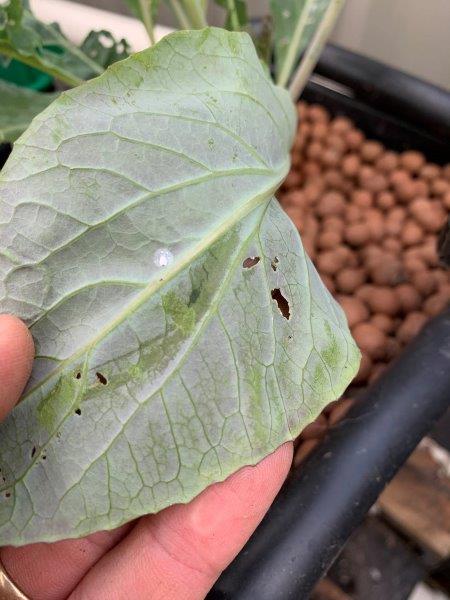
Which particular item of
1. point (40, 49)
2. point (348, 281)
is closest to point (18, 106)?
point (40, 49)

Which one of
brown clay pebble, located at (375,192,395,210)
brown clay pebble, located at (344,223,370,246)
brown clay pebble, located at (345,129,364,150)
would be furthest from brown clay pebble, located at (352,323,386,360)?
brown clay pebble, located at (345,129,364,150)

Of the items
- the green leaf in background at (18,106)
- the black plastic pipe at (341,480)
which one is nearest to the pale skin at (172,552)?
the black plastic pipe at (341,480)

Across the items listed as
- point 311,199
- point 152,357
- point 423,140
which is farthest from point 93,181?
point 423,140

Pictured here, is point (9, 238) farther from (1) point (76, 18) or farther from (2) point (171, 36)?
(1) point (76, 18)

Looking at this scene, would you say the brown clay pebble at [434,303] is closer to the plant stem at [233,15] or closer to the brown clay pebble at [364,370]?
the brown clay pebble at [364,370]

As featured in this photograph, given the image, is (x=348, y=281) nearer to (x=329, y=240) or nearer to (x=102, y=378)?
(x=329, y=240)

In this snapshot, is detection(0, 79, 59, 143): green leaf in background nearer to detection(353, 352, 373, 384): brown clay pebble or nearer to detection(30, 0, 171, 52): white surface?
detection(30, 0, 171, 52): white surface
